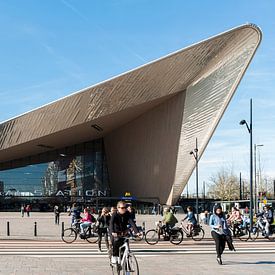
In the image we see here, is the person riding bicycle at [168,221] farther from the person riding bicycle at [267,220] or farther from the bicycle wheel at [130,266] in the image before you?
the bicycle wheel at [130,266]

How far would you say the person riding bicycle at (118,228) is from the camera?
27.0 feet

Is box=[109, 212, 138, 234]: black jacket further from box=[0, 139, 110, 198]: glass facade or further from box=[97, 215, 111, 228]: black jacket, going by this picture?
box=[0, 139, 110, 198]: glass facade

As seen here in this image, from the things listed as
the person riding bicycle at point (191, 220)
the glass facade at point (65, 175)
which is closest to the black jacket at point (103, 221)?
the person riding bicycle at point (191, 220)

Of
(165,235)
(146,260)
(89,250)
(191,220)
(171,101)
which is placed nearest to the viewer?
(146,260)

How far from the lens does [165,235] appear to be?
17.4 meters

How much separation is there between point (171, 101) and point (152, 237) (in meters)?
29.7

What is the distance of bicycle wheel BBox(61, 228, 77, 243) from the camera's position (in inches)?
687

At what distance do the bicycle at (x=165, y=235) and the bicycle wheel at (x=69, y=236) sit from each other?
2684 millimetres

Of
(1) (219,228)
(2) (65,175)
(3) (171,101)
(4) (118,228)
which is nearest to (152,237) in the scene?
(1) (219,228)

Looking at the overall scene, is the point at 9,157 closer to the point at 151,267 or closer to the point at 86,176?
the point at 86,176

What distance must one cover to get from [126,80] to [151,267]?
31.6 m

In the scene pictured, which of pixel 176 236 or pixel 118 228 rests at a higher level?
pixel 118 228

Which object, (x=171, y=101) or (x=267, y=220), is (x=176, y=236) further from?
(x=171, y=101)

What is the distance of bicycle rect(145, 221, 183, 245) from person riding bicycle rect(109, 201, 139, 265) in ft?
28.1
